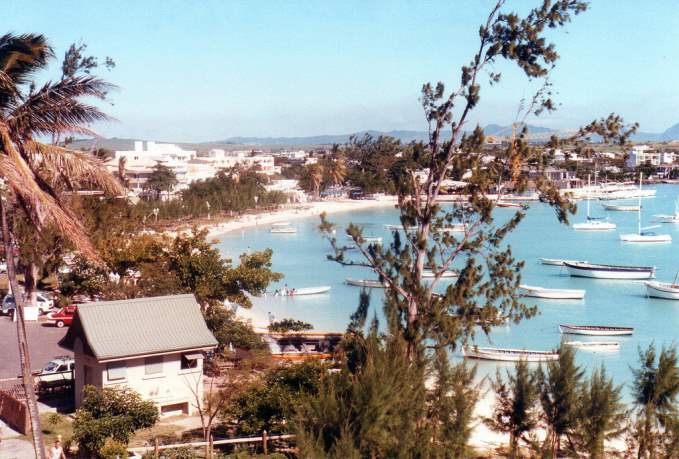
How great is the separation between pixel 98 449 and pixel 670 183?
178748 mm

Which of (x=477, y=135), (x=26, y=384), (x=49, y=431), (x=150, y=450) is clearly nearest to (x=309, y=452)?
(x=26, y=384)

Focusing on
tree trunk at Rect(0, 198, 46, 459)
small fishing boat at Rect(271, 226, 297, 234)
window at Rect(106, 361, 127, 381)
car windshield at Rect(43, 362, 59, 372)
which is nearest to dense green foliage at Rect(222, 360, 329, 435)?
window at Rect(106, 361, 127, 381)

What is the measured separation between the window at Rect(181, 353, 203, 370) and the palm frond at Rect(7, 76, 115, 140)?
454 inches

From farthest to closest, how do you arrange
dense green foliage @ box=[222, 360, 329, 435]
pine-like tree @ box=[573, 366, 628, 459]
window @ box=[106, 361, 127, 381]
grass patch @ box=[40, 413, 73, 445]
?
window @ box=[106, 361, 127, 381], grass patch @ box=[40, 413, 73, 445], dense green foliage @ box=[222, 360, 329, 435], pine-like tree @ box=[573, 366, 628, 459]

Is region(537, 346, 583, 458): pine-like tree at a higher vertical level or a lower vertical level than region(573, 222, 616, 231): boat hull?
higher

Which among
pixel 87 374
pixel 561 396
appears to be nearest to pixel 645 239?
pixel 561 396

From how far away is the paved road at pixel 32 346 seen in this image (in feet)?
80.1

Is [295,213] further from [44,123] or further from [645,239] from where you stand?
[44,123]

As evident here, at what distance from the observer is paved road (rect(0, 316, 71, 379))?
80.1 ft

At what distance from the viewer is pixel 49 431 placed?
17812 millimetres

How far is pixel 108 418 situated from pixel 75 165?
9.13 m

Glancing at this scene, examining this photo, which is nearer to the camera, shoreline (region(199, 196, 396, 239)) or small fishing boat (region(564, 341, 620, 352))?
small fishing boat (region(564, 341, 620, 352))

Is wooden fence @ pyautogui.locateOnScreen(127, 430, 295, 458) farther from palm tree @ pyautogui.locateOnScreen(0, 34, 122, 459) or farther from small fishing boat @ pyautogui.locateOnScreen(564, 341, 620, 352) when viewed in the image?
small fishing boat @ pyautogui.locateOnScreen(564, 341, 620, 352)

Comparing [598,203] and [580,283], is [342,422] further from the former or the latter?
[598,203]
